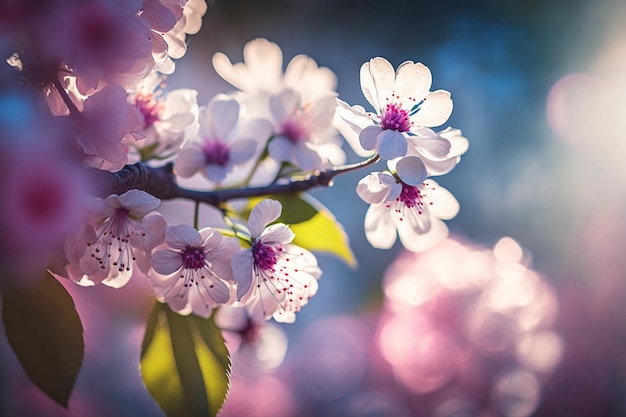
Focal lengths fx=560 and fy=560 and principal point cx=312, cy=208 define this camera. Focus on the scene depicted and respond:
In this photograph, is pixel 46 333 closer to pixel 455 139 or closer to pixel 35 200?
pixel 35 200

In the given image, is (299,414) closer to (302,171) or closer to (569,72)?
(302,171)

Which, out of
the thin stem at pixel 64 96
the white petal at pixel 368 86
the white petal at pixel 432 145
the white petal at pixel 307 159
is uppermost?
the white petal at pixel 368 86

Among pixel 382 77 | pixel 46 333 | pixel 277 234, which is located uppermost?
pixel 382 77

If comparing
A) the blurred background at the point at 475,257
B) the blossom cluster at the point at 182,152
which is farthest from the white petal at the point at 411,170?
the blurred background at the point at 475,257

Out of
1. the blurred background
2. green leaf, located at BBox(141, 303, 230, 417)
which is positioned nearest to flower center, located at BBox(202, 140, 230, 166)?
green leaf, located at BBox(141, 303, 230, 417)

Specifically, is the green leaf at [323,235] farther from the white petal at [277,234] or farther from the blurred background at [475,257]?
the blurred background at [475,257]

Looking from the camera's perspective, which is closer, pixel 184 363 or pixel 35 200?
pixel 35 200

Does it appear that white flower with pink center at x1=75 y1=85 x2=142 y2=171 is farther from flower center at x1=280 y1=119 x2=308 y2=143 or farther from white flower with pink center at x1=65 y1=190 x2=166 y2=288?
flower center at x1=280 y1=119 x2=308 y2=143

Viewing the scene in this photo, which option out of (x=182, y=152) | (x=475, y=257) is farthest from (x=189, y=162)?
(x=475, y=257)
